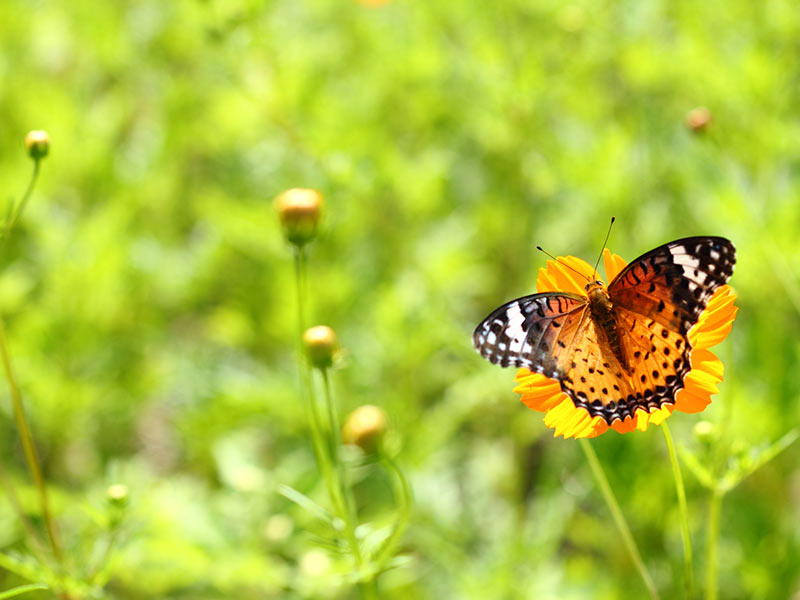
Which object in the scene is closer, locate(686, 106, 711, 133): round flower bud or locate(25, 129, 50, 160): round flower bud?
locate(25, 129, 50, 160): round flower bud

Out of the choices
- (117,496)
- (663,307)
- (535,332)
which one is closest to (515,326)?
(535,332)

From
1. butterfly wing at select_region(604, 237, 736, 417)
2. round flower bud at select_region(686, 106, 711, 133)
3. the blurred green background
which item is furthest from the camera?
the blurred green background

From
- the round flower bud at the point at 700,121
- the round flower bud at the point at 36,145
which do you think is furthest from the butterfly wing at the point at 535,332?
the round flower bud at the point at 36,145

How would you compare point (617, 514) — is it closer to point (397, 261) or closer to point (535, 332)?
point (535, 332)

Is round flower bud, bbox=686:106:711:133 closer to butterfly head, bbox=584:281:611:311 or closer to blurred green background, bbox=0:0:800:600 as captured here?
blurred green background, bbox=0:0:800:600

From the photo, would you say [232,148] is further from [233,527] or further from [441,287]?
[233,527]

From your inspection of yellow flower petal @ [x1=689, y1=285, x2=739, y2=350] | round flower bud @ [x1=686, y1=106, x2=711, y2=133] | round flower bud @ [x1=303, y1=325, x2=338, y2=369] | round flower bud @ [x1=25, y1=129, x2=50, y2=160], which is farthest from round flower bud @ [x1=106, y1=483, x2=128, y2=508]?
round flower bud @ [x1=686, y1=106, x2=711, y2=133]
